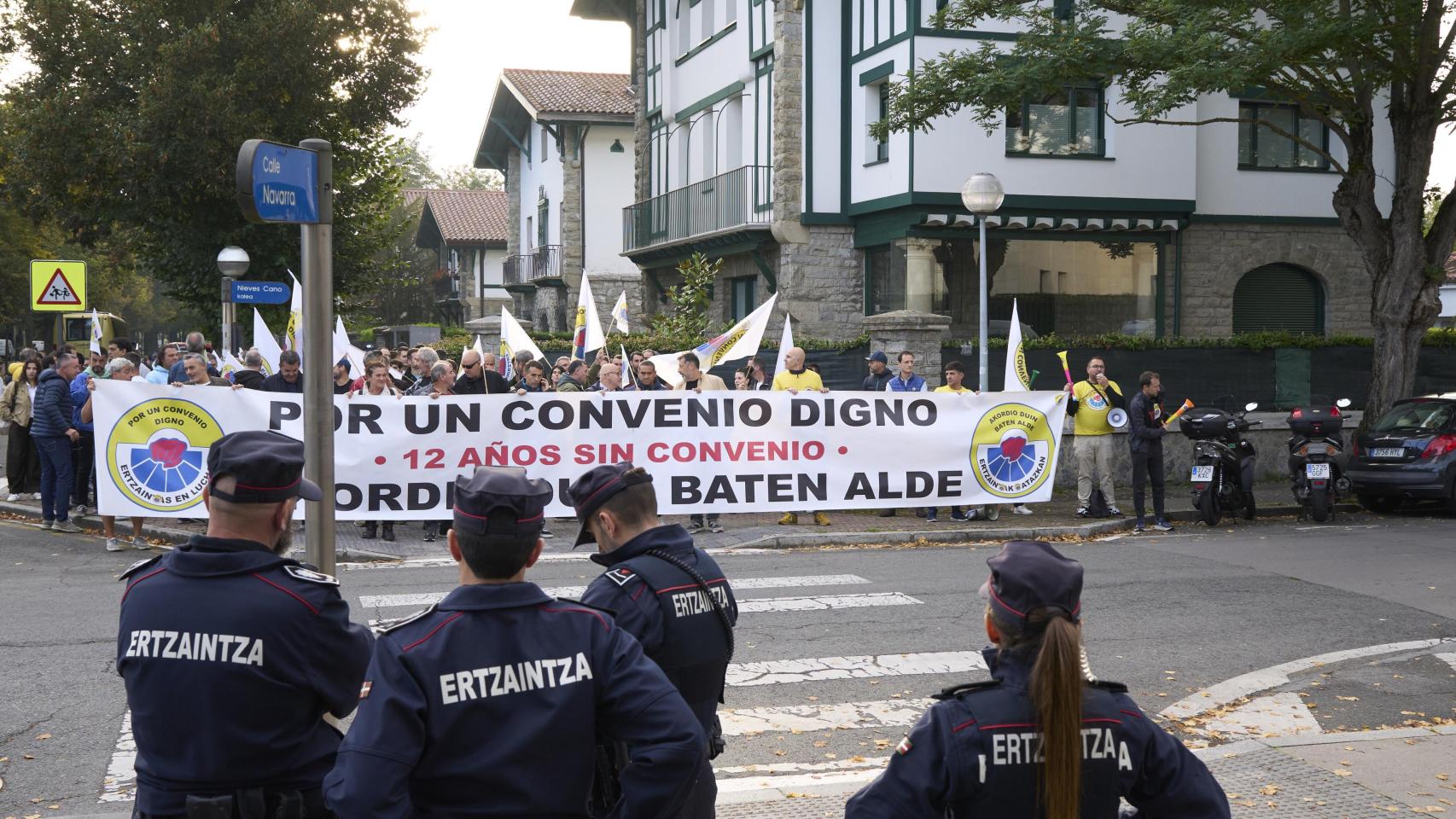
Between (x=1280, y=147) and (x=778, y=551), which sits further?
(x=1280, y=147)

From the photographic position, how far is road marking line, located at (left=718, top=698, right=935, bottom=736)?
7371 mm

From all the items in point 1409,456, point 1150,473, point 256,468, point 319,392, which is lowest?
point 1150,473

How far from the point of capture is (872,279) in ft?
87.2

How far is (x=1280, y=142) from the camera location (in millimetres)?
27094

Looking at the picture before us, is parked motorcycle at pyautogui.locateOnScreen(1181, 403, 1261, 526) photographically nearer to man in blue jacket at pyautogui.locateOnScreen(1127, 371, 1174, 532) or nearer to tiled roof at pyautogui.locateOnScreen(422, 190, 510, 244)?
man in blue jacket at pyautogui.locateOnScreen(1127, 371, 1174, 532)

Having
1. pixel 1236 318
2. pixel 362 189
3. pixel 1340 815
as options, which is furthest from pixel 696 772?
pixel 362 189

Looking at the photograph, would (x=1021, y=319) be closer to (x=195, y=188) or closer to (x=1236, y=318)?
(x=1236, y=318)

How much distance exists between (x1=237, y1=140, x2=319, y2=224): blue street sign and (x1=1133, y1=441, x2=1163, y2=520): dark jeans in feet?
41.0

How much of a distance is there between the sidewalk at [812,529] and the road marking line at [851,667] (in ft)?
18.1

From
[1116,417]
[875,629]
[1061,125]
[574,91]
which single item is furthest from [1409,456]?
[574,91]

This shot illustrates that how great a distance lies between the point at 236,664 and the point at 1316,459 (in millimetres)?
15661

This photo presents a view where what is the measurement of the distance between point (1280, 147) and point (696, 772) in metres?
26.9

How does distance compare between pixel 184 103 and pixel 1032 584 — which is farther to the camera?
pixel 184 103

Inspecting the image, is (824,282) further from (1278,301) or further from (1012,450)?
(1012,450)
